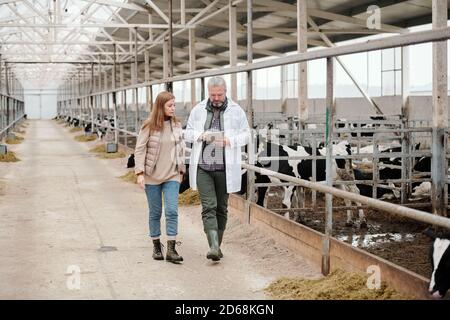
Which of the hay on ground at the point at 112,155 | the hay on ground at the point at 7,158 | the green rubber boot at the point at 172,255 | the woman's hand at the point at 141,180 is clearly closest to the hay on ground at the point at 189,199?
the green rubber boot at the point at 172,255

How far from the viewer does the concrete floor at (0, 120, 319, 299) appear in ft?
14.9

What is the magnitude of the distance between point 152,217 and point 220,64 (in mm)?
32522

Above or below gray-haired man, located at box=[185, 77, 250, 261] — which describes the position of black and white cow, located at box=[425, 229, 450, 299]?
below

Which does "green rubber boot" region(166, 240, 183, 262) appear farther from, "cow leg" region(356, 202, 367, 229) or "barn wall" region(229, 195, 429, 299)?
"cow leg" region(356, 202, 367, 229)

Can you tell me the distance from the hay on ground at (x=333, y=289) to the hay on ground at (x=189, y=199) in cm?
401

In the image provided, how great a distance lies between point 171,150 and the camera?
5.39 meters

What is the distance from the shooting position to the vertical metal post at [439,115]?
23.1 feet

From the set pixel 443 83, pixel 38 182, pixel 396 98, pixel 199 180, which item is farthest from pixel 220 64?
pixel 199 180

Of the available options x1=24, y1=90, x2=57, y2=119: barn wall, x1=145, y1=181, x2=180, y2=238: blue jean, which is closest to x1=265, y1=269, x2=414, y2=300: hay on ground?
x1=145, y1=181, x2=180, y2=238: blue jean

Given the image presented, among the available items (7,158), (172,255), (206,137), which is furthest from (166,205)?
(7,158)

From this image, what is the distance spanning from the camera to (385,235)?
7.24 meters

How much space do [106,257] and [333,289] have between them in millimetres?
2247

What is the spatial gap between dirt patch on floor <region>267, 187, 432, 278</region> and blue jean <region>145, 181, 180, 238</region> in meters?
2.19

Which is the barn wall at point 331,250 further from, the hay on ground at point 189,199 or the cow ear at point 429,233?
the hay on ground at point 189,199
